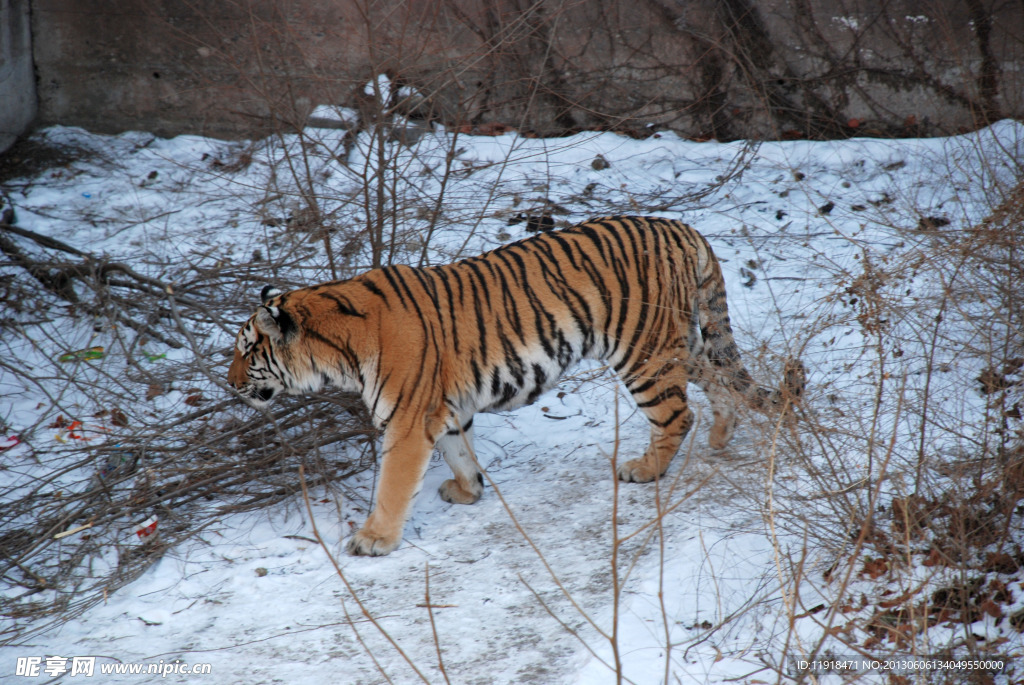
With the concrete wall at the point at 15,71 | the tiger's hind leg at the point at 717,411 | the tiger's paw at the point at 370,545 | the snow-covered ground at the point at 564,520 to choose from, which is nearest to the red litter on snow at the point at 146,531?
the snow-covered ground at the point at 564,520

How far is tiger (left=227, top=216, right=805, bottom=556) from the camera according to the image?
4332 mm

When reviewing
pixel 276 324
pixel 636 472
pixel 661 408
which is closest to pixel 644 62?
pixel 661 408

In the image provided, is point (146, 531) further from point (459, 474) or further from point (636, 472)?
point (636, 472)

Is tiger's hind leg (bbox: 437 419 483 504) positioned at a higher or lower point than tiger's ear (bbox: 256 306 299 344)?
lower

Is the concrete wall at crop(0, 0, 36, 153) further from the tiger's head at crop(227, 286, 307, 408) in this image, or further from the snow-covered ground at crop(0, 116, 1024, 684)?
the tiger's head at crop(227, 286, 307, 408)

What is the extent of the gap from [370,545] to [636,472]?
5.18 feet

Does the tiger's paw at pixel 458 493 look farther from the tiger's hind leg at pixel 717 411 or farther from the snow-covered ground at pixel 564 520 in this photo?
the tiger's hind leg at pixel 717 411

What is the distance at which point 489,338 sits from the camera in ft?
14.8

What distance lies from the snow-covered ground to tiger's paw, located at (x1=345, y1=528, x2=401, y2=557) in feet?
0.14

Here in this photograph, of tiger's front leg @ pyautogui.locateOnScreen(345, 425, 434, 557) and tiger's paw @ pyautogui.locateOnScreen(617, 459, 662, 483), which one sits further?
tiger's paw @ pyautogui.locateOnScreen(617, 459, 662, 483)

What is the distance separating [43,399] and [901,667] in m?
5.88

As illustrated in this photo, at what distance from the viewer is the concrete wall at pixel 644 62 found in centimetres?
784

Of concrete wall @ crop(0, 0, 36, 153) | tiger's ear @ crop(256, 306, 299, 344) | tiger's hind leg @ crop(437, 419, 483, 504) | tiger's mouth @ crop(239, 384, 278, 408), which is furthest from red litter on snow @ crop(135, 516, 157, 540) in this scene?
concrete wall @ crop(0, 0, 36, 153)

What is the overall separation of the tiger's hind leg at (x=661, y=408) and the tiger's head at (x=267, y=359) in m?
1.90
